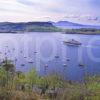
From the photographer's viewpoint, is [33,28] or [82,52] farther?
[82,52]

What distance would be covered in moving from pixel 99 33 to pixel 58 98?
1168cm

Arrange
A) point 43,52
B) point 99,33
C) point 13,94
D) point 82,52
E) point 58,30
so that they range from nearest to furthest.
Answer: point 13,94 → point 99,33 → point 58,30 → point 82,52 → point 43,52

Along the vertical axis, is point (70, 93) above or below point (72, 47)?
above

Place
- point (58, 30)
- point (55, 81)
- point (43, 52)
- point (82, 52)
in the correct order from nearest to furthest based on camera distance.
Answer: point (55, 81) → point (58, 30) → point (82, 52) → point (43, 52)

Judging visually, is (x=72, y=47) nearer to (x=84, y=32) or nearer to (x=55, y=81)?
(x=84, y=32)

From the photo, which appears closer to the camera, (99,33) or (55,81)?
(55,81)

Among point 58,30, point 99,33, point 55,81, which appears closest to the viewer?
point 55,81

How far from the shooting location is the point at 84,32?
50.6 feet

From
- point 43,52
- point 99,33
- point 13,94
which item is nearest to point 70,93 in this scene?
point 13,94

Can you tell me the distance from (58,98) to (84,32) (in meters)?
12.4

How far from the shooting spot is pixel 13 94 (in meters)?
3.09

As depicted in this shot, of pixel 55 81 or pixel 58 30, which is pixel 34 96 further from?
pixel 58 30

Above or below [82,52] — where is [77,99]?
above

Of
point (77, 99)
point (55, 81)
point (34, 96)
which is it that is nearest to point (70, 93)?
point (77, 99)
